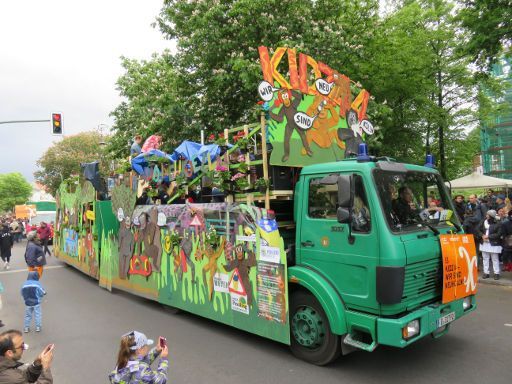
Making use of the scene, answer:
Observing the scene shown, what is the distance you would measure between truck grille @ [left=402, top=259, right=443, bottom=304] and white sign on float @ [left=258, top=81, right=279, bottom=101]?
266cm

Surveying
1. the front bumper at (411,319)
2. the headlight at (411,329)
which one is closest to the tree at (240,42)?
the front bumper at (411,319)

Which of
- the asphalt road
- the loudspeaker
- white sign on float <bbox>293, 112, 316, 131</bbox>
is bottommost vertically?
the asphalt road

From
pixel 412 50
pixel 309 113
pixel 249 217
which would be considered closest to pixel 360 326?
pixel 249 217

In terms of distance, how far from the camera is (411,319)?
13.1 ft

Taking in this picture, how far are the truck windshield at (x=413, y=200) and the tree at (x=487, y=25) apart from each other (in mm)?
6824

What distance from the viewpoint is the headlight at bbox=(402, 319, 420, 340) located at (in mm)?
3934

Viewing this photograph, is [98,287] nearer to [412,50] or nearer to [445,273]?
[445,273]

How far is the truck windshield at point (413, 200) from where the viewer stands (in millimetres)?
4266

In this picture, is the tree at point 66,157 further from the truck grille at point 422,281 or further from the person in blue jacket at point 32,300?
the truck grille at point 422,281

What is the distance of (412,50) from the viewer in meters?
14.2

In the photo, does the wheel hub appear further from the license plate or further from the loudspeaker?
the loudspeaker

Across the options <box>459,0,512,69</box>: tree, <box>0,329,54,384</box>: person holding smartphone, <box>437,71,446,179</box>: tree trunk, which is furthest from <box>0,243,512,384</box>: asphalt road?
<box>437,71,446,179</box>: tree trunk

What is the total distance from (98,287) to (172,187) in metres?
4.75

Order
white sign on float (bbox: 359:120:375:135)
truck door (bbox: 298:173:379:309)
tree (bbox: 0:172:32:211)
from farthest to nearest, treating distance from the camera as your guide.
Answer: tree (bbox: 0:172:32:211) → white sign on float (bbox: 359:120:375:135) → truck door (bbox: 298:173:379:309)
